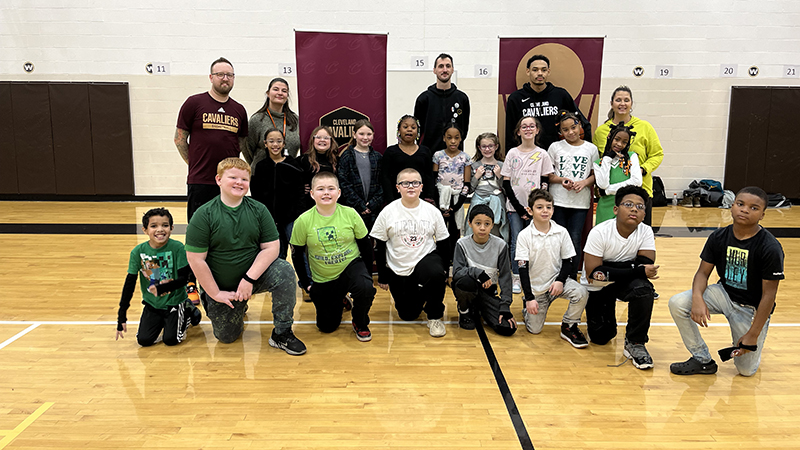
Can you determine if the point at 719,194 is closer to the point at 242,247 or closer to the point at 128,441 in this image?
the point at 242,247

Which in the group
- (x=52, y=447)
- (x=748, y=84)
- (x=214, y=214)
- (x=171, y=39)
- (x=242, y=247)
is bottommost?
(x=52, y=447)

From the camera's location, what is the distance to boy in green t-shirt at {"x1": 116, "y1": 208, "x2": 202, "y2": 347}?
3.46m

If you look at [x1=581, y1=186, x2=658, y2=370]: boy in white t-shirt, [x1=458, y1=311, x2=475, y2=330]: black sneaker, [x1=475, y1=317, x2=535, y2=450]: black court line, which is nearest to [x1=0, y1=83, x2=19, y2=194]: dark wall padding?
[x1=458, y1=311, x2=475, y2=330]: black sneaker

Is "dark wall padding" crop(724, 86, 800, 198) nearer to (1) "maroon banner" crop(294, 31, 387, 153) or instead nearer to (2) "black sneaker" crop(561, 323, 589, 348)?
(1) "maroon banner" crop(294, 31, 387, 153)

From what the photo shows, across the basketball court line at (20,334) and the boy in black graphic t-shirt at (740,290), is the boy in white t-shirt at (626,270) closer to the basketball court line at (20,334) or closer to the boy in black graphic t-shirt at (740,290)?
the boy in black graphic t-shirt at (740,290)

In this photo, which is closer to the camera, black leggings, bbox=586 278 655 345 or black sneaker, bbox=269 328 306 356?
black leggings, bbox=586 278 655 345

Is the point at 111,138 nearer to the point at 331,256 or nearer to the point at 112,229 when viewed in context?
the point at 112,229

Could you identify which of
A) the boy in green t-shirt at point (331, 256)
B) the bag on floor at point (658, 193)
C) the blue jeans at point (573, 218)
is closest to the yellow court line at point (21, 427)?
the boy in green t-shirt at point (331, 256)

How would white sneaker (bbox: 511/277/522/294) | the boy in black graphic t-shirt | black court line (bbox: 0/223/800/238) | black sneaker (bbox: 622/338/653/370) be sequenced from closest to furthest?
the boy in black graphic t-shirt < black sneaker (bbox: 622/338/653/370) < white sneaker (bbox: 511/277/522/294) < black court line (bbox: 0/223/800/238)

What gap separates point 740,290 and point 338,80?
148 inches

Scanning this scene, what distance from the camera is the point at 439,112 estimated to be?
4.87 meters

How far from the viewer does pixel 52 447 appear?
2340 mm

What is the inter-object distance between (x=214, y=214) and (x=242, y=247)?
273mm

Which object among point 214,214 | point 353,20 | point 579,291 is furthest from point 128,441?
point 353,20
